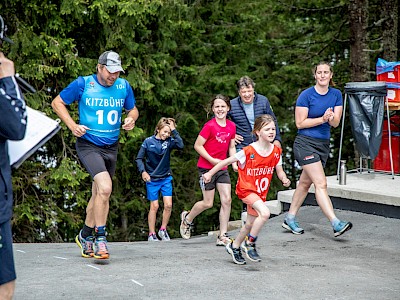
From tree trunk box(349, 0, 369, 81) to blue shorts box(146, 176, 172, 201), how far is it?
583cm

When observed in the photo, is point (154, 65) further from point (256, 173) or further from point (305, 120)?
point (256, 173)

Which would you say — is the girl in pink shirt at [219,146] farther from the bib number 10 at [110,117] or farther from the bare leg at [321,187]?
the bib number 10 at [110,117]

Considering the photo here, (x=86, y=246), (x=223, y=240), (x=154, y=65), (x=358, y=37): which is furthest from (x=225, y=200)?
(x=358, y=37)

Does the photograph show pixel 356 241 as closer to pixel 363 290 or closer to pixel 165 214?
pixel 363 290

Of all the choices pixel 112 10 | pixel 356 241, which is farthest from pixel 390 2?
pixel 356 241

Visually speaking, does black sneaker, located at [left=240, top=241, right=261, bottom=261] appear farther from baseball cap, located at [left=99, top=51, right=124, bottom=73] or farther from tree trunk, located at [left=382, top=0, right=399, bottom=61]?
tree trunk, located at [left=382, top=0, right=399, bottom=61]

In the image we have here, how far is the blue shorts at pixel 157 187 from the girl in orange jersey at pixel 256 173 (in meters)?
3.44

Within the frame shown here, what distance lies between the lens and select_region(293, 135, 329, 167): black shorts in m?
8.43

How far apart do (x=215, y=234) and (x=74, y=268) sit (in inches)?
181

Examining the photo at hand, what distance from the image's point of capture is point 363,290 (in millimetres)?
6332

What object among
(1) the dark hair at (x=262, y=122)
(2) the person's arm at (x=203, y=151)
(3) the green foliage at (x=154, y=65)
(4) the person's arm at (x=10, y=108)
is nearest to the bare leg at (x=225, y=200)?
Result: (2) the person's arm at (x=203, y=151)

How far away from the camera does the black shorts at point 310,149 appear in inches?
332

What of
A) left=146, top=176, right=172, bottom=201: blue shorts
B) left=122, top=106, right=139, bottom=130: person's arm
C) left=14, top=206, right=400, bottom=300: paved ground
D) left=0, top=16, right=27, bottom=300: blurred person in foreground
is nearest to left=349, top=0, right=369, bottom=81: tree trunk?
left=146, top=176, right=172, bottom=201: blue shorts

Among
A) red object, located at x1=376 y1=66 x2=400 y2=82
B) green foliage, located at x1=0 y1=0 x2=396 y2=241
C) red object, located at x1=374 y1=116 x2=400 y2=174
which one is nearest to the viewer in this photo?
red object, located at x1=376 y1=66 x2=400 y2=82
